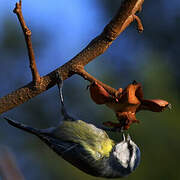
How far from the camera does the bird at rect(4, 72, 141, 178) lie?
2.26m

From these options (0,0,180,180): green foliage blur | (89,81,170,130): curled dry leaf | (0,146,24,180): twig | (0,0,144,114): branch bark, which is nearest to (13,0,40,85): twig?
(0,0,144,114): branch bark

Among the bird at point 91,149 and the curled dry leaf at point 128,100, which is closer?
the curled dry leaf at point 128,100

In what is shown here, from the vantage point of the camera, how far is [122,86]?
24.6 ft

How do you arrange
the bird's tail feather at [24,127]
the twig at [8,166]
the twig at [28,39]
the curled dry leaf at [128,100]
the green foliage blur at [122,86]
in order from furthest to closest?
1. the green foliage blur at [122,86]
2. the bird's tail feather at [24,127]
3. the curled dry leaf at [128,100]
4. the twig at [28,39]
5. the twig at [8,166]

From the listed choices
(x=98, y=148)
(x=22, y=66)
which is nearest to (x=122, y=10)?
(x=98, y=148)

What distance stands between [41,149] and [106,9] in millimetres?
4181

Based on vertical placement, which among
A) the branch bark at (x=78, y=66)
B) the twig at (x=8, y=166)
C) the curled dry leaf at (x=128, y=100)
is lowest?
the twig at (x=8, y=166)

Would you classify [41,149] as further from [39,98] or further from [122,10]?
[122,10]

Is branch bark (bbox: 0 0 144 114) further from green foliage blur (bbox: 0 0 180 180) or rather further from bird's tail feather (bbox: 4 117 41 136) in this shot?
green foliage blur (bbox: 0 0 180 180)

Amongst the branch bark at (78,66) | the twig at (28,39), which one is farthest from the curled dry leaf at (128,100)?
the twig at (28,39)

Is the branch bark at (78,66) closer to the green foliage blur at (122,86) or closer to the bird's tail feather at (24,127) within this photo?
the bird's tail feather at (24,127)

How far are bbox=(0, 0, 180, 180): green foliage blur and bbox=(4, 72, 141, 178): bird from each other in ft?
10.4

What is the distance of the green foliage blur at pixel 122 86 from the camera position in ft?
19.6

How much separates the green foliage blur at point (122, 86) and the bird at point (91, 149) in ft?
10.4
